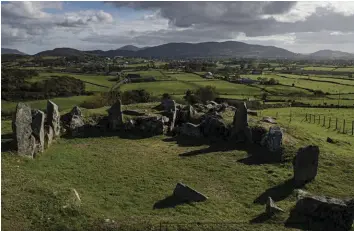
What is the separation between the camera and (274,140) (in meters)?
31.2

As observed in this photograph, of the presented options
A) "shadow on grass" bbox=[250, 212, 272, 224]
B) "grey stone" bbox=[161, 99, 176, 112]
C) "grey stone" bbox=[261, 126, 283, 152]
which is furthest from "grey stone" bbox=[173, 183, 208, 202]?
"grey stone" bbox=[161, 99, 176, 112]

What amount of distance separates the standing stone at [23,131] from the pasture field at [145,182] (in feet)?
2.80

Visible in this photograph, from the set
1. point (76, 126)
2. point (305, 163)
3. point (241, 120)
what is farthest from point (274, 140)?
point (76, 126)

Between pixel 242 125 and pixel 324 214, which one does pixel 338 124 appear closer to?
pixel 242 125

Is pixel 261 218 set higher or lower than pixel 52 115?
lower

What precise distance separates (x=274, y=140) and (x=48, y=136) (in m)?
18.1

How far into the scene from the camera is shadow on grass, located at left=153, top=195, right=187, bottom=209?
21328mm

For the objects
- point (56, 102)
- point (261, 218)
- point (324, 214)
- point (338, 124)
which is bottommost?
point (56, 102)

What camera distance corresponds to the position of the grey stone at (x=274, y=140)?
1223 inches

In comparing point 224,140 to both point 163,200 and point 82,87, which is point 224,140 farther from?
point 82,87

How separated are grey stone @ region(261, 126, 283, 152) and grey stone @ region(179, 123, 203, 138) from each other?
21.6 feet

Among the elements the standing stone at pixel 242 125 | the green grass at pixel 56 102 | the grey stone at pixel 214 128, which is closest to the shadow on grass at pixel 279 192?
the standing stone at pixel 242 125

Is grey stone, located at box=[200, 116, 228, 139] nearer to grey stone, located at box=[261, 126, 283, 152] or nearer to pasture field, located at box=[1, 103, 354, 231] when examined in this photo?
pasture field, located at box=[1, 103, 354, 231]

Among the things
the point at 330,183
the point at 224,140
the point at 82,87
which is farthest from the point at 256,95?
the point at 330,183
